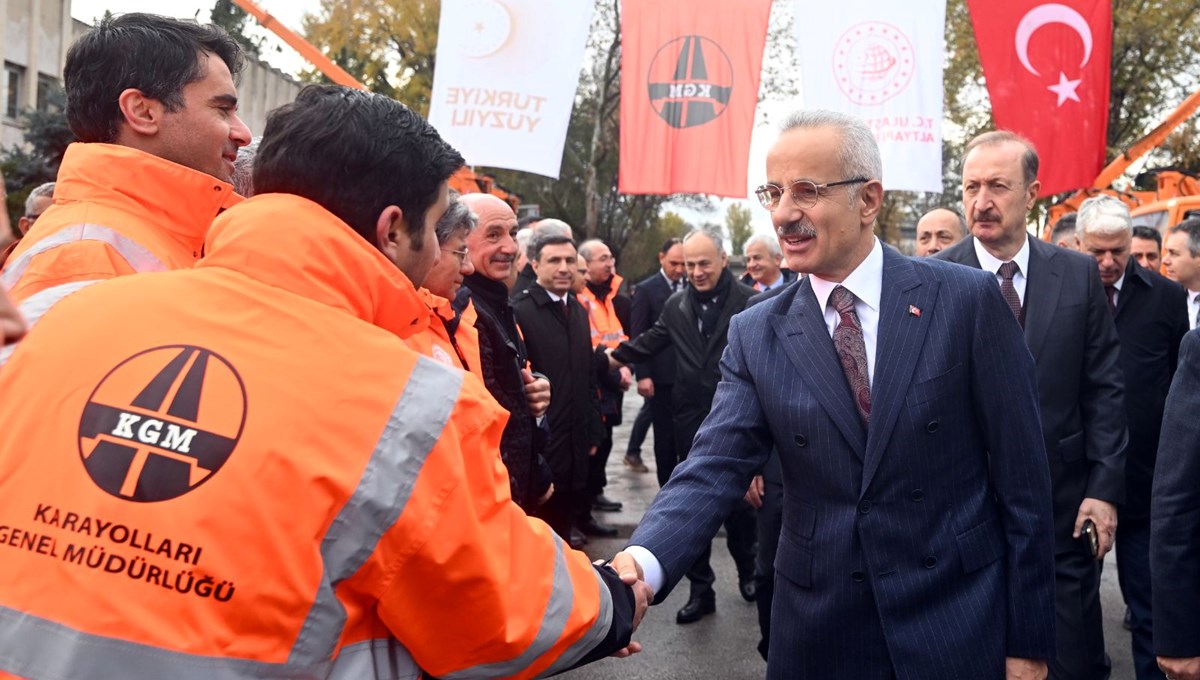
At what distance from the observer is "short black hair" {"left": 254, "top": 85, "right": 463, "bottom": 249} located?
192 centimetres

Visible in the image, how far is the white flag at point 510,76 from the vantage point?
8.94m

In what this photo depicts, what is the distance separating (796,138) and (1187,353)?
1.24 meters

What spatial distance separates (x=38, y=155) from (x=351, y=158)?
18.4 metres

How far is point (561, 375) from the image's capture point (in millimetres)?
7031

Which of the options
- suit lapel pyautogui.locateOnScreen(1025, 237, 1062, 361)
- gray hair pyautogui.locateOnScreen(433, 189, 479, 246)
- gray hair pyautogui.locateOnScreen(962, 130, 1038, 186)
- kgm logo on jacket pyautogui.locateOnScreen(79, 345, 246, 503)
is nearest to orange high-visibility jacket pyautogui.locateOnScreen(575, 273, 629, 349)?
gray hair pyautogui.locateOnScreen(962, 130, 1038, 186)

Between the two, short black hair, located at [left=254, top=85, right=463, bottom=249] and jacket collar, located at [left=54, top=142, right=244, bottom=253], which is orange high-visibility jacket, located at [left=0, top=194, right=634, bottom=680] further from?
jacket collar, located at [left=54, top=142, right=244, bottom=253]

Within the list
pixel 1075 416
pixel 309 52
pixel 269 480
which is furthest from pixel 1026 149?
pixel 309 52

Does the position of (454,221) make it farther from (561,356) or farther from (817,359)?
(561,356)

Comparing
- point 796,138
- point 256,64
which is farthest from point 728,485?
point 256,64

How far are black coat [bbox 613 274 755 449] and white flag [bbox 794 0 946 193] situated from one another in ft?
7.51

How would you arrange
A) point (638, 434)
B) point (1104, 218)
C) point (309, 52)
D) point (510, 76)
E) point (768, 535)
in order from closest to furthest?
1. point (768, 535)
2. point (1104, 218)
3. point (510, 76)
4. point (309, 52)
5. point (638, 434)

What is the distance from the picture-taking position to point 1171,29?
24.3 meters

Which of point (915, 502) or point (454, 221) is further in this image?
point (454, 221)

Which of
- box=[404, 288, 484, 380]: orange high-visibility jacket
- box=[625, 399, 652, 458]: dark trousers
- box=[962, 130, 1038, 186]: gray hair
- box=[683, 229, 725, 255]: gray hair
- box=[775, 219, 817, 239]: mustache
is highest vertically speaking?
box=[962, 130, 1038, 186]: gray hair
